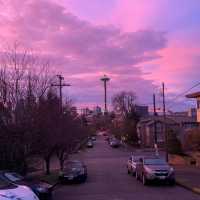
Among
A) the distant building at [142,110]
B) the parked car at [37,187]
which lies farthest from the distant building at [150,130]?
the parked car at [37,187]

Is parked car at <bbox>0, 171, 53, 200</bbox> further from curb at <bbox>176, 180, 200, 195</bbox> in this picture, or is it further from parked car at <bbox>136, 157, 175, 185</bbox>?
parked car at <bbox>136, 157, 175, 185</bbox>

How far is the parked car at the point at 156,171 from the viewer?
32.9 m

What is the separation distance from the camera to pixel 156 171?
33.0 meters

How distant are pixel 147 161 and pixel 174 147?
2617cm

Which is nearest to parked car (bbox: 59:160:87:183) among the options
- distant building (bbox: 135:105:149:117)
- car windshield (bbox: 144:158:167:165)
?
car windshield (bbox: 144:158:167:165)

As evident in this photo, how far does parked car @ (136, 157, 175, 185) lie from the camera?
32906 mm

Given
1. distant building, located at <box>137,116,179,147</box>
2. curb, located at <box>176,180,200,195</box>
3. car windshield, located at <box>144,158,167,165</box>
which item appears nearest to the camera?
curb, located at <box>176,180,200,195</box>

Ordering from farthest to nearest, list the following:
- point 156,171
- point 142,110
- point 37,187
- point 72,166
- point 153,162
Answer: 1. point 142,110
2. point 72,166
3. point 153,162
4. point 156,171
5. point 37,187

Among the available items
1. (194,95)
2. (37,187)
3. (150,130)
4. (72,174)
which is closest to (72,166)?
(72,174)

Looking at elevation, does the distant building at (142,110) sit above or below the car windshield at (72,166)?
above

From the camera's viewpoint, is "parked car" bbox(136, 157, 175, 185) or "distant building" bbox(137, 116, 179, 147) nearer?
"parked car" bbox(136, 157, 175, 185)

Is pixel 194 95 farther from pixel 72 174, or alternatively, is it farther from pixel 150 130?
pixel 150 130

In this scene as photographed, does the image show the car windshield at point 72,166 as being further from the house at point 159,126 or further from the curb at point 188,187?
the house at point 159,126

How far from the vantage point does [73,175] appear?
36781mm
